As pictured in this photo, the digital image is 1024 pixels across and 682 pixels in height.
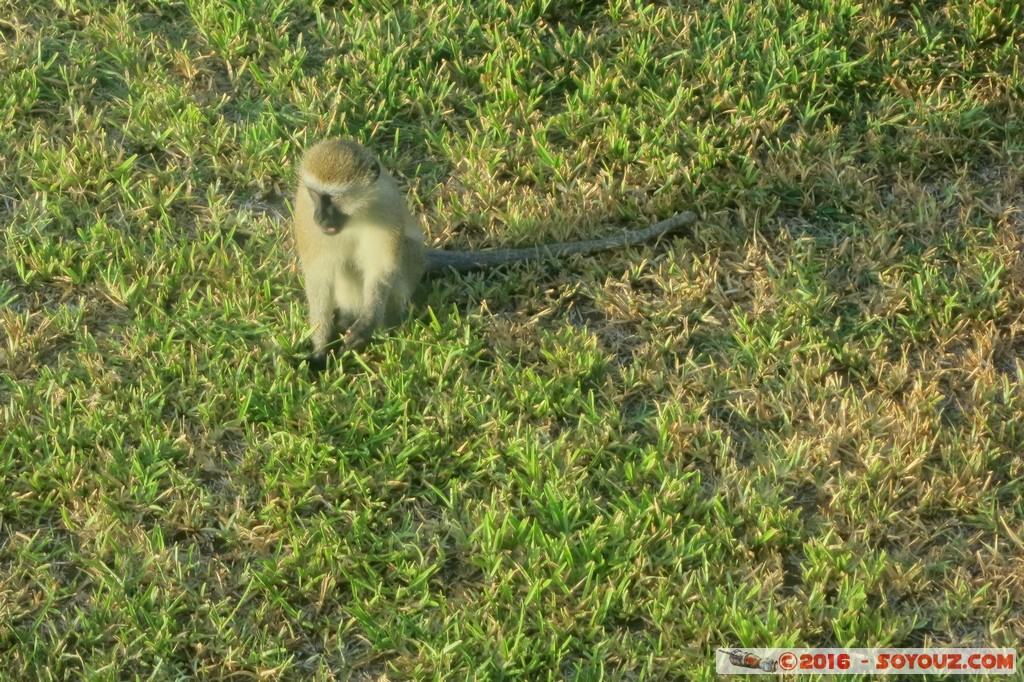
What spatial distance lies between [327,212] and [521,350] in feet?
2.86

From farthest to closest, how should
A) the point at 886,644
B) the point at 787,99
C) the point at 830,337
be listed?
the point at 787,99 < the point at 830,337 < the point at 886,644

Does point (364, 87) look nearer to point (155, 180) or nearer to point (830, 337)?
point (155, 180)

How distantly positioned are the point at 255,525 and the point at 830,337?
2.15 meters

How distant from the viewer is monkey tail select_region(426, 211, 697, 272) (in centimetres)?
477

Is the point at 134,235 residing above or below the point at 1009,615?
above

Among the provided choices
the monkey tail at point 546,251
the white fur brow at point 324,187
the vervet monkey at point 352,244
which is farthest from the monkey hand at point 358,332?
the white fur brow at point 324,187

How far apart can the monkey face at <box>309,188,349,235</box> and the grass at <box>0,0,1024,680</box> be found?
0.49 meters

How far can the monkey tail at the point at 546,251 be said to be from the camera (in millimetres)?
4773

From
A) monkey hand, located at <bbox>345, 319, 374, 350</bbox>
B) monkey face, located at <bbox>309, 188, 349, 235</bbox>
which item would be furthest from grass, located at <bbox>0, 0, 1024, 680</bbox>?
monkey face, located at <bbox>309, 188, 349, 235</bbox>

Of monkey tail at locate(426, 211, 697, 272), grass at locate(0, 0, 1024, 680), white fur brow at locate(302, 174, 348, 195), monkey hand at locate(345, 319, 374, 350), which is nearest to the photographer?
grass at locate(0, 0, 1024, 680)

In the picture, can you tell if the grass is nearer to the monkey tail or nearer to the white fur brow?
the monkey tail

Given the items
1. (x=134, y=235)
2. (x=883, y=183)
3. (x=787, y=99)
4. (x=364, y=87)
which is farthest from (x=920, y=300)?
(x=134, y=235)

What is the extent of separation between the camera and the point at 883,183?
17.2ft

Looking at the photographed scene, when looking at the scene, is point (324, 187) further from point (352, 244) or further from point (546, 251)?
point (546, 251)
